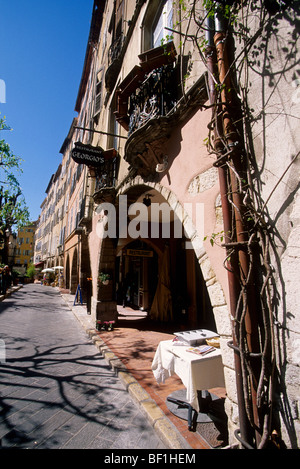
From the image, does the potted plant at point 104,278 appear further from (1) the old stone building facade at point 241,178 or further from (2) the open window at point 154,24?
(2) the open window at point 154,24

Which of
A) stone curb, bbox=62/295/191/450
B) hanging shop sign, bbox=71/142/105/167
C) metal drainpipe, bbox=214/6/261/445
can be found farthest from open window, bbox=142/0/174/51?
stone curb, bbox=62/295/191/450

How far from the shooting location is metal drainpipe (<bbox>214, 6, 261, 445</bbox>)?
7.11 ft

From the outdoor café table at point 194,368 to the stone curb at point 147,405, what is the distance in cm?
41

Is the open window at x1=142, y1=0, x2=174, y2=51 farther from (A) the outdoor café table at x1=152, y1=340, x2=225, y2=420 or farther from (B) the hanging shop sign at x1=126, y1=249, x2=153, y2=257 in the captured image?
(A) the outdoor café table at x1=152, y1=340, x2=225, y2=420

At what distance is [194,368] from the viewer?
8.70 feet

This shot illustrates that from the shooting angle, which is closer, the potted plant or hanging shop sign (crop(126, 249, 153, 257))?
the potted plant

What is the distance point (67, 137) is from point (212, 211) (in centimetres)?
2745

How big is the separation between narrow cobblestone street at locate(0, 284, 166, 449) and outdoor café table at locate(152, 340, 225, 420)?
693 millimetres

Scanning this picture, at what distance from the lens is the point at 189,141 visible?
3605mm

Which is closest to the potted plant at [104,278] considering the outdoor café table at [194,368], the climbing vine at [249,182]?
the outdoor café table at [194,368]

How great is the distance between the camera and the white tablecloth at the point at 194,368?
2600mm

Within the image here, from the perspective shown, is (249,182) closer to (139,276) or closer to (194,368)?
(194,368)

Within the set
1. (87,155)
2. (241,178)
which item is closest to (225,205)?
(241,178)

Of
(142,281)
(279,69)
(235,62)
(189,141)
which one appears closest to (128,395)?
(189,141)
